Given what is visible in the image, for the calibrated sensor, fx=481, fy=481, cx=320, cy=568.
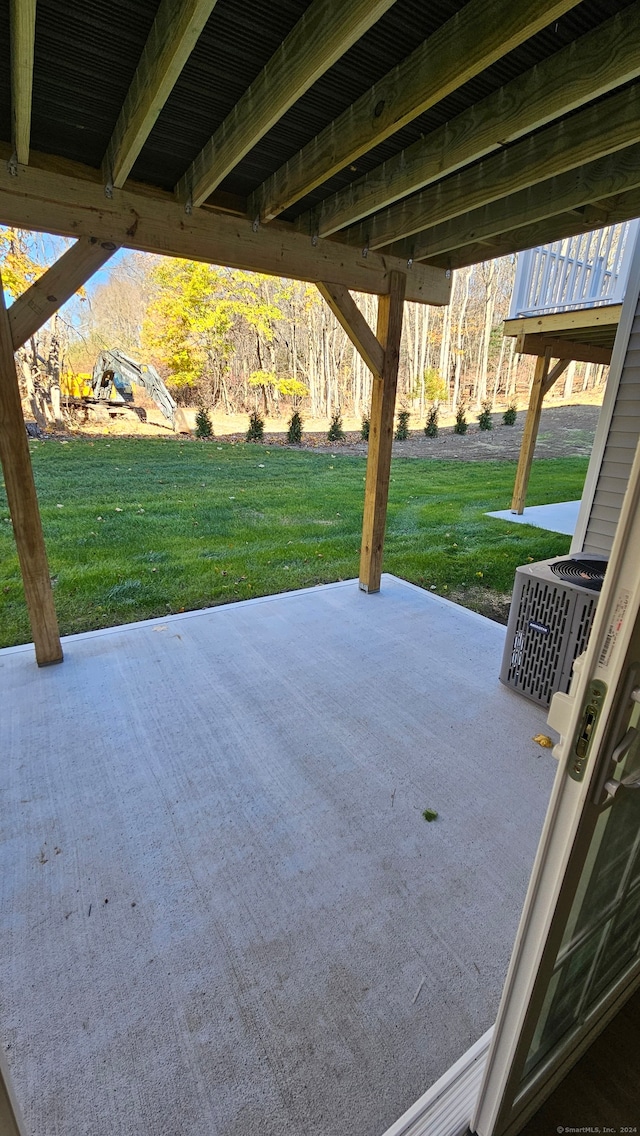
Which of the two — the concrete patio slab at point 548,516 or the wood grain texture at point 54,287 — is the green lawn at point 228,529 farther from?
the wood grain texture at point 54,287

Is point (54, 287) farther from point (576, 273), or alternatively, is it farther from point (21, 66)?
point (576, 273)

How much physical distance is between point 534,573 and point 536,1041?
190cm

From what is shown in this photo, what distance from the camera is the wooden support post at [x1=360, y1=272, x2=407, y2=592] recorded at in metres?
3.25

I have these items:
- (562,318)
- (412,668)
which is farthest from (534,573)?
(562,318)

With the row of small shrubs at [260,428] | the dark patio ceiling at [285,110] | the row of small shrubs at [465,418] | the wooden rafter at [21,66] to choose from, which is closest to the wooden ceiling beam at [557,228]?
the dark patio ceiling at [285,110]

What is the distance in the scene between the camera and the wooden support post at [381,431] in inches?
128

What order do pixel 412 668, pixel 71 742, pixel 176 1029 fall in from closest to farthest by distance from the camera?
pixel 176 1029, pixel 71 742, pixel 412 668

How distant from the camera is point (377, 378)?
339 centimetres

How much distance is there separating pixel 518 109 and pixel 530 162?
0.41m

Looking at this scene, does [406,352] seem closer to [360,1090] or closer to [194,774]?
[194,774]

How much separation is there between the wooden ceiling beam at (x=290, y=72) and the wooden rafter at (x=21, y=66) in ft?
2.21

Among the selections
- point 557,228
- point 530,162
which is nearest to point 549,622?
point 530,162

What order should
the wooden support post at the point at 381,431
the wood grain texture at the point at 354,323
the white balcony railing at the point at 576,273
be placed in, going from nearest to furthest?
the wood grain texture at the point at 354,323 < the wooden support post at the point at 381,431 < the white balcony railing at the point at 576,273

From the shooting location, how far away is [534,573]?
8.10 ft
